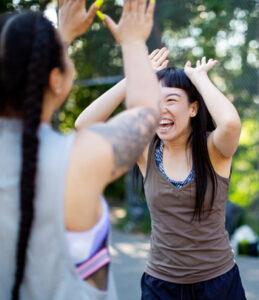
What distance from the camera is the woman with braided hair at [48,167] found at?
114 centimetres

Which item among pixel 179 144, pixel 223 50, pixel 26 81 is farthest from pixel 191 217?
pixel 223 50

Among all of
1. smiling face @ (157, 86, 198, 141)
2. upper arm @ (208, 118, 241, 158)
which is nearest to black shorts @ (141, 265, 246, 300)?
upper arm @ (208, 118, 241, 158)

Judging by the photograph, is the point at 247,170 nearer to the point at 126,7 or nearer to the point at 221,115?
the point at 221,115

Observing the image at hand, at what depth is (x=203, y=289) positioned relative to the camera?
201cm

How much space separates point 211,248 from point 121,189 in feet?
23.8

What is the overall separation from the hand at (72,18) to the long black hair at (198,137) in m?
0.84

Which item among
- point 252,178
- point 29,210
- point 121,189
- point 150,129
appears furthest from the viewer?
point 121,189

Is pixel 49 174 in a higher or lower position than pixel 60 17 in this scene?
lower

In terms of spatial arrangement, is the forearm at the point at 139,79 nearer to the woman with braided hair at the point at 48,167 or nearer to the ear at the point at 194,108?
the woman with braided hair at the point at 48,167

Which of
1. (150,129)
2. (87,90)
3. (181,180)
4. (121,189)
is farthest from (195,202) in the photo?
(121,189)

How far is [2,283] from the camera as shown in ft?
4.04

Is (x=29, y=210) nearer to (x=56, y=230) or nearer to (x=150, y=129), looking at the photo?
(x=56, y=230)

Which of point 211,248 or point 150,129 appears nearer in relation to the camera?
point 150,129

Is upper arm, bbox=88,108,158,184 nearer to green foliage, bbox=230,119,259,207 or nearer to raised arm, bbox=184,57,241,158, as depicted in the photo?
raised arm, bbox=184,57,241,158
